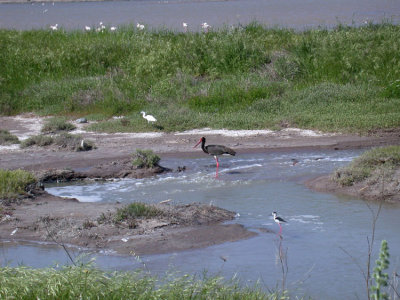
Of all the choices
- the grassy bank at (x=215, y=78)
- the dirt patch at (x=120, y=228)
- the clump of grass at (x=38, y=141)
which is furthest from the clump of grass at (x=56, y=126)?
the dirt patch at (x=120, y=228)

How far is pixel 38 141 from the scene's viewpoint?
16.2 meters

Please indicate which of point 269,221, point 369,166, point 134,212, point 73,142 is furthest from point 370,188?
point 73,142

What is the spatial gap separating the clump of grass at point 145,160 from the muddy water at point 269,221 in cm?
45

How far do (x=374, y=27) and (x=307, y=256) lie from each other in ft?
51.1

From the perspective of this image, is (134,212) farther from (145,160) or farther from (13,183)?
(145,160)

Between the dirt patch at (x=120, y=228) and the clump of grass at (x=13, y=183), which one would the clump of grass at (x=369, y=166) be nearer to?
the dirt patch at (x=120, y=228)

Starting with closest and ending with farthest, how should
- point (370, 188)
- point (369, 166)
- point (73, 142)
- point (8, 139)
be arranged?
1. point (370, 188)
2. point (369, 166)
3. point (73, 142)
4. point (8, 139)

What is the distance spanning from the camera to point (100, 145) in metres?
16.1

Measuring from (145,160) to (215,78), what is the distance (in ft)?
23.3

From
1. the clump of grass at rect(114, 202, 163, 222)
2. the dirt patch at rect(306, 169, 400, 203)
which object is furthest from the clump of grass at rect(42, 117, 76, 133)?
the clump of grass at rect(114, 202, 163, 222)

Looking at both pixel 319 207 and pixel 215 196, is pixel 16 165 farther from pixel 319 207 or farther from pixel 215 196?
pixel 319 207

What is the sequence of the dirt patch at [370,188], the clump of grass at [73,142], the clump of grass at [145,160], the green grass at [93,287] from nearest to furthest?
1. the green grass at [93,287]
2. the dirt patch at [370,188]
3. the clump of grass at [145,160]
4. the clump of grass at [73,142]

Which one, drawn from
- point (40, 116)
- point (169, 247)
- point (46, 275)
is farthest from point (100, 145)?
point (46, 275)

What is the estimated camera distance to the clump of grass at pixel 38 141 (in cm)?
1614
